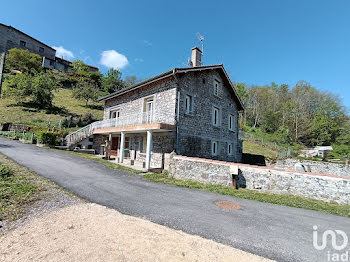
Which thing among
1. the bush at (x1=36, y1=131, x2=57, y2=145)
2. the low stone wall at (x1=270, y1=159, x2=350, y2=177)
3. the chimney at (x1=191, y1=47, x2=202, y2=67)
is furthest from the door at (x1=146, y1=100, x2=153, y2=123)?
the low stone wall at (x1=270, y1=159, x2=350, y2=177)

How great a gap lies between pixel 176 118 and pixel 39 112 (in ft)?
97.5

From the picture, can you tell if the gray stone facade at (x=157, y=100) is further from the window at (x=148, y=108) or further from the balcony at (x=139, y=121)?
the window at (x=148, y=108)

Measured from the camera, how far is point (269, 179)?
7.51 metres

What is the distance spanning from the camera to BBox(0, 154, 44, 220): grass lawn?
3989 millimetres

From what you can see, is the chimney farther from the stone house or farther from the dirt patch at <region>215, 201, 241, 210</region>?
the dirt patch at <region>215, 201, 241, 210</region>

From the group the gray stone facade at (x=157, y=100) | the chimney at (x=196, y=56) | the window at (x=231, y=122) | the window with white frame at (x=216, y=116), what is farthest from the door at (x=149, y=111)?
the window at (x=231, y=122)

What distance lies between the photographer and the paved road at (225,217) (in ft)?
10.9

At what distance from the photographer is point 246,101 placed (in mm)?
46250

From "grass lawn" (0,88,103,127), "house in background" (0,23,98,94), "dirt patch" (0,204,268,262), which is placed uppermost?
"house in background" (0,23,98,94)

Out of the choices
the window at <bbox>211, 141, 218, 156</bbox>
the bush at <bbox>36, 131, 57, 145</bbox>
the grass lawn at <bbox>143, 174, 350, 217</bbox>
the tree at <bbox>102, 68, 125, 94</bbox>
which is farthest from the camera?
the tree at <bbox>102, 68, 125, 94</bbox>

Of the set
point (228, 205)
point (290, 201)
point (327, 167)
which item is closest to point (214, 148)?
point (290, 201)

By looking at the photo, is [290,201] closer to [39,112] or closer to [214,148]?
[214,148]

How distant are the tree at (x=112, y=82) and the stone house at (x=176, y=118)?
34.1 m

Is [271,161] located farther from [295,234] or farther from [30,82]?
[30,82]
